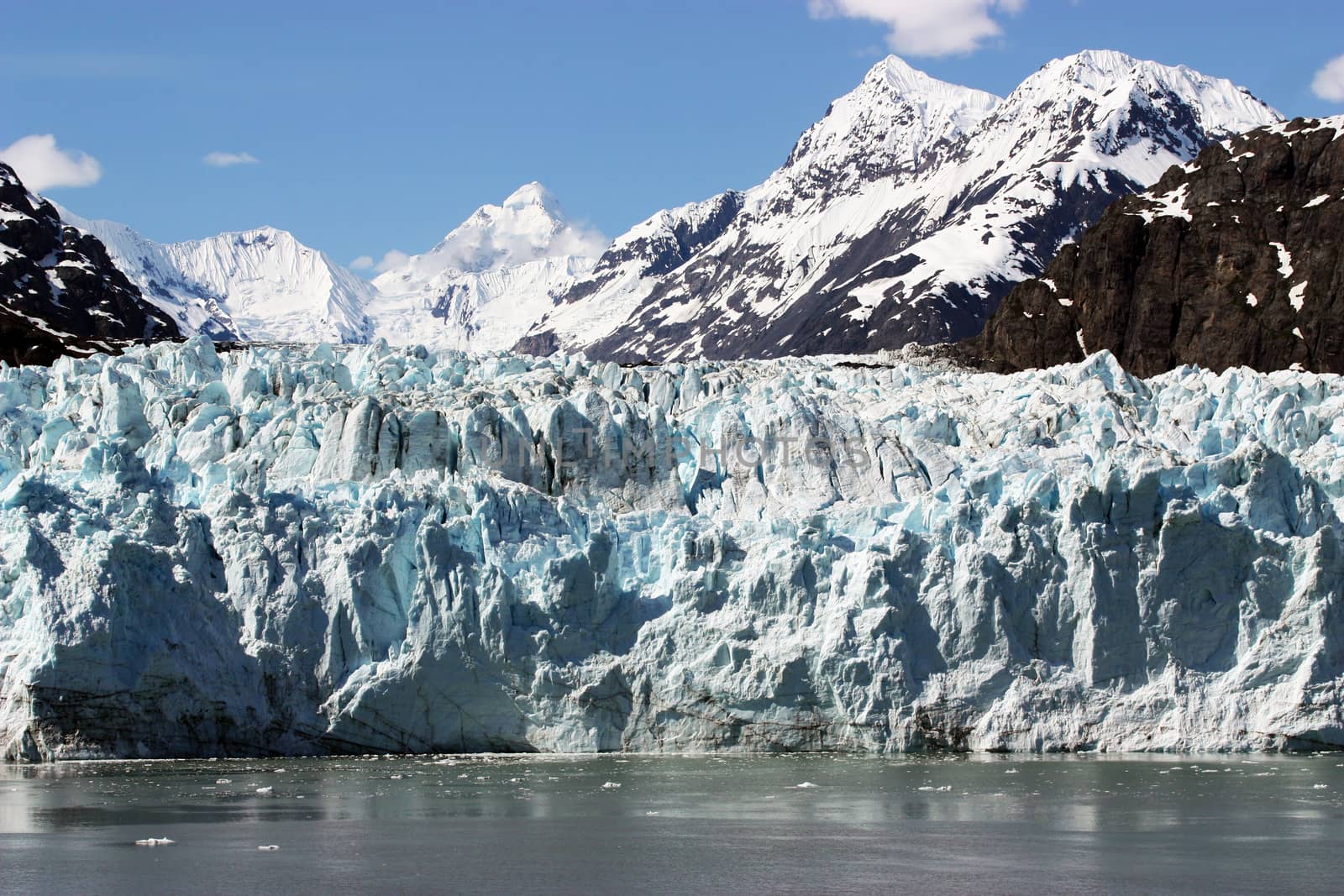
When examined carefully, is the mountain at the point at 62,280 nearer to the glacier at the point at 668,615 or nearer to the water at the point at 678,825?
the glacier at the point at 668,615

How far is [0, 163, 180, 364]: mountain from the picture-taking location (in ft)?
330

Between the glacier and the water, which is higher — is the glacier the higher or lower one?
the higher one

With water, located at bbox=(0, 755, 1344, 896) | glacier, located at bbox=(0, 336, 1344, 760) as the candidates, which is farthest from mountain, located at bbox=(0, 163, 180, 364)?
water, located at bbox=(0, 755, 1344, 896)

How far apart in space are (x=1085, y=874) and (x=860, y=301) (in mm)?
159972

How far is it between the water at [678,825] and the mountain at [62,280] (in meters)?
69.3

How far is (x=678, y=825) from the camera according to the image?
24578 millimetres

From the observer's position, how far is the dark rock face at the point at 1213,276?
81.7 metres

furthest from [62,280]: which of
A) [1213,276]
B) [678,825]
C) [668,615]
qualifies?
[678,825]

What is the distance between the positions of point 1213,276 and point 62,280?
230 feet

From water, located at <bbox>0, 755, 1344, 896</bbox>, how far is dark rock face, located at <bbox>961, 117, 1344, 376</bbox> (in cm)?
5434

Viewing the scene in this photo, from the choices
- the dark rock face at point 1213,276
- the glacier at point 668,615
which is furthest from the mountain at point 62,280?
the glacier at point 668,615

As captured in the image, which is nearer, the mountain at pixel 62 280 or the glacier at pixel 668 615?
the glacier at pixel 668 615

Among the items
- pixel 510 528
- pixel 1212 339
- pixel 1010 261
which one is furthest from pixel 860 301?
pixel 510 528

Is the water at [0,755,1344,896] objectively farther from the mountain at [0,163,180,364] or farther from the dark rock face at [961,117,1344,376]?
the mountain at [0,163,180,364]
